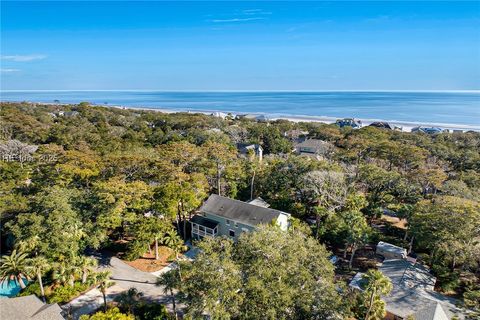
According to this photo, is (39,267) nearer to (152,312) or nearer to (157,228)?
(152,312)

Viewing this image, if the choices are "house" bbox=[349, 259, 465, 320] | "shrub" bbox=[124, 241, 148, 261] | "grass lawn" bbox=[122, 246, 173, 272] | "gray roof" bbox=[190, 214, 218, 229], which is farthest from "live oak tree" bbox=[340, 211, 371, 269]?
"shrub" bbox=[124, 241, 148, 261]

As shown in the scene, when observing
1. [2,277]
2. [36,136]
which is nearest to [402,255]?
[2,277]

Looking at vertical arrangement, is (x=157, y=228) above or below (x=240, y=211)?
below

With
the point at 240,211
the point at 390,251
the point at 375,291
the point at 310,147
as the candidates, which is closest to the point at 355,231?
the point at 390,251

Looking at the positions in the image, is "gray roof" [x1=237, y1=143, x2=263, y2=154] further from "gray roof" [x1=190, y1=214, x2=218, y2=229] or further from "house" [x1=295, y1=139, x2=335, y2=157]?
"gray roof" [x1=190, y1=214, x2=218, y2=229]

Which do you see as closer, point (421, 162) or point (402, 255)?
point (402, 255)

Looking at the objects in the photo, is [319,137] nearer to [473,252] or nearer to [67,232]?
[473,252]
